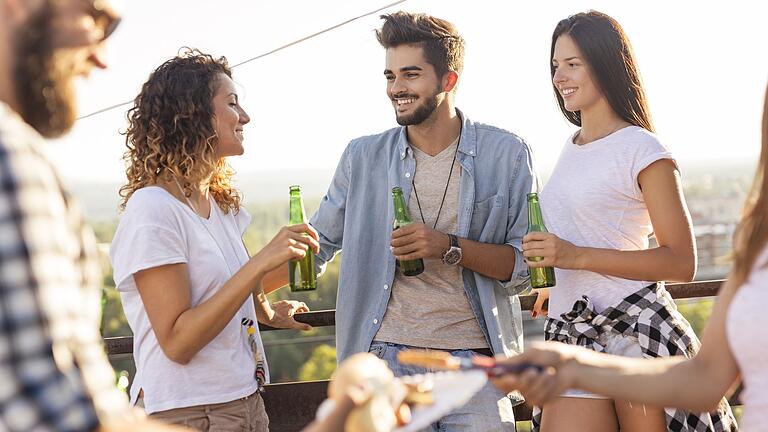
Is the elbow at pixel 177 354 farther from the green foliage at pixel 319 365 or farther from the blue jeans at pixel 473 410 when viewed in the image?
the green foliage at pixel 319 365

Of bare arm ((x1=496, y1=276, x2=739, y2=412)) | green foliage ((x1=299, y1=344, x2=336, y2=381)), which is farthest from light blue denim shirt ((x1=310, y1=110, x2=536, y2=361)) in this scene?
green foliage ((x1=299, y1=344, x2=336, y2=381))

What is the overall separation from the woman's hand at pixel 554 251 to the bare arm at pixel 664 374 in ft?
2.99

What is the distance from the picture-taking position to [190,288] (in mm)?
3121

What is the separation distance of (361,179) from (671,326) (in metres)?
1.29

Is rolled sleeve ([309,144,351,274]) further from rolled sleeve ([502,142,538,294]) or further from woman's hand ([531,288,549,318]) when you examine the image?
woman's hand ([531,288,549,318])

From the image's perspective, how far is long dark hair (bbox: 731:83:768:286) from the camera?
2.36 meters

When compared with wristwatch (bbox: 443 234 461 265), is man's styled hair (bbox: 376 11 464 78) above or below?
above

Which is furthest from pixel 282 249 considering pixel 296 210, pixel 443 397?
pixel 443 397

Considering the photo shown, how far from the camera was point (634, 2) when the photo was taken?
68625mm

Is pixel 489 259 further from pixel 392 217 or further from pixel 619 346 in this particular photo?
pixel 619 346

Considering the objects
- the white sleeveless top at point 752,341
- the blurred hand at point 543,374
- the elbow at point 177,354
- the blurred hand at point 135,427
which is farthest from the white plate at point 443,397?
the elbow at point 177,354

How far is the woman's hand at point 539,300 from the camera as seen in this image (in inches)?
155

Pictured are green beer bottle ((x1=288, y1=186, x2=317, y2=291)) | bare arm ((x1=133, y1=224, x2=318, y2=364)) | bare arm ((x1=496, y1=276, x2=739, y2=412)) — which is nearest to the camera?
bare arm ((x1=496, y1=276, x2=739, y2=412))

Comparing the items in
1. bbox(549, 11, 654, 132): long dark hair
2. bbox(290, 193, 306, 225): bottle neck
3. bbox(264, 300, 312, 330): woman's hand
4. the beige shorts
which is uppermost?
bbox(549, 11, 654, 132): long dark hair
